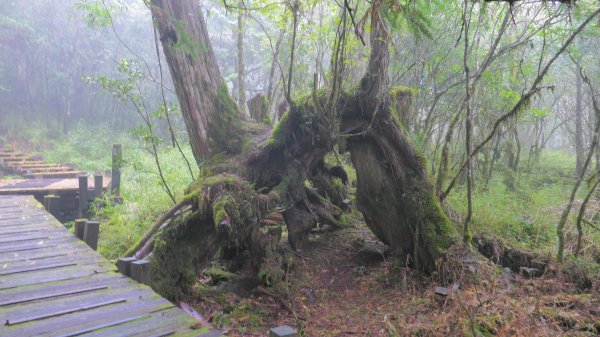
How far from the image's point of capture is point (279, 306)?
19.2ft

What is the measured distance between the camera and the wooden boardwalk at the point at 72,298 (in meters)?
3.39

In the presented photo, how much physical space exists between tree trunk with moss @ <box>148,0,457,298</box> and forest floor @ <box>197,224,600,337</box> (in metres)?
0.55

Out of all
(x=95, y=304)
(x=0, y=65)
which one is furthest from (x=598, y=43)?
(x=0, y=65)

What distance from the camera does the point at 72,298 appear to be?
4.02 m

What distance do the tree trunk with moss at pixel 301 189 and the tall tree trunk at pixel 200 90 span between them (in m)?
0.11

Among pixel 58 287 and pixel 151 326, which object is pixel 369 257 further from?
pixel 58 287

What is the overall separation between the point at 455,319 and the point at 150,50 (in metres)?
29.0

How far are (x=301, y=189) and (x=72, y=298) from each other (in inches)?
164

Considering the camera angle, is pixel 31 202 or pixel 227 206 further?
pixel 31 202

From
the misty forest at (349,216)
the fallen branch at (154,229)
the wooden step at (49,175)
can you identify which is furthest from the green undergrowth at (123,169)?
the fallen branch at (154,229)

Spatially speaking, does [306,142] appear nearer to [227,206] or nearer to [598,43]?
[227,206]

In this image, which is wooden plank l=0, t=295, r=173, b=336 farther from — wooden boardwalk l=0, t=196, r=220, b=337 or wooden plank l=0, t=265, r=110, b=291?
wooden plank l=0, t=265, r=110, b=291

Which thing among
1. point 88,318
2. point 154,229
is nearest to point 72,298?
point 88,318

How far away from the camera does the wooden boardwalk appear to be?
11.1 ft
